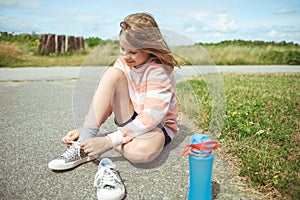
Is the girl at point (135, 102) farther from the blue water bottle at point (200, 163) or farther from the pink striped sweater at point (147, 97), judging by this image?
the blue water bottle at point (200, 163)

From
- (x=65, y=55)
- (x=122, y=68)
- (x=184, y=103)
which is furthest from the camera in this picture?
(x=65, y=55)

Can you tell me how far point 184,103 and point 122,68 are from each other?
910 millimetres

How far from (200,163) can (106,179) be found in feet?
1.92

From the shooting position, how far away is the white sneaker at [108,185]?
1724 mm

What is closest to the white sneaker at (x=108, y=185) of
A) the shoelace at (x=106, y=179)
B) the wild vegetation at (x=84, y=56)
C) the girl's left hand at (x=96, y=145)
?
the shoelace at (x=106, y=179)

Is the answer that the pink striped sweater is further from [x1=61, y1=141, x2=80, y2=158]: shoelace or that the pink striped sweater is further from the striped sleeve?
[x1=61, y1=141, x2=80, y2=158]: shoelace

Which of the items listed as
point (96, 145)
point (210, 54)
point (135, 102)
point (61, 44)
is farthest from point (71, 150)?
point (61, 44)

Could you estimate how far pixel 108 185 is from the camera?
1785 millimetres

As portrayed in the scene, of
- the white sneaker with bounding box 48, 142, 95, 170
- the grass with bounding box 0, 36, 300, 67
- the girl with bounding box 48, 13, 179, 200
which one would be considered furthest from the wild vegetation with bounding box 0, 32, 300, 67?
the white sneaker with bounding box 48, 142, 95, 170

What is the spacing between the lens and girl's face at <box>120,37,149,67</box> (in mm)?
2018

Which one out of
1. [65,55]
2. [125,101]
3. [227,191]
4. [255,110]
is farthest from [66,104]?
[65,55]

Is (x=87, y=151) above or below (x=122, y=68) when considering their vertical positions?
below

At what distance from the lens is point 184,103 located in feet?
9.46

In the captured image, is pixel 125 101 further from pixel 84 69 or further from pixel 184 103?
pixel 184 103
